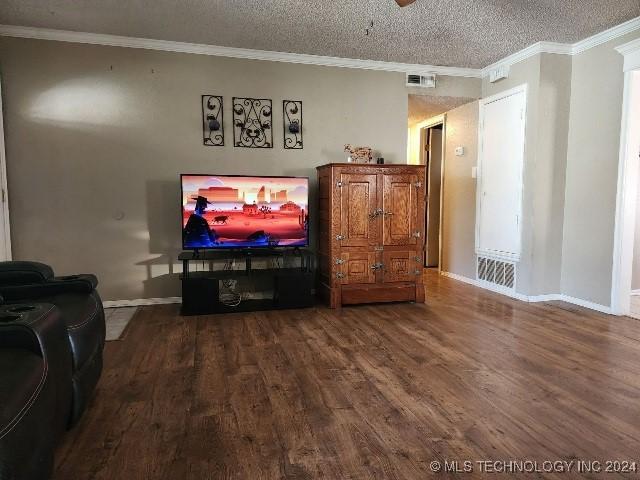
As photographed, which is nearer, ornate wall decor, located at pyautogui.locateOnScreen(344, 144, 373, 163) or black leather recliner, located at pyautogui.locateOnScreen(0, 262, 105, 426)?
black leather recliner, located at pyautogui.locateOnScreen(0, 262, 105, 426)

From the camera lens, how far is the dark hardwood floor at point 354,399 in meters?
1.63

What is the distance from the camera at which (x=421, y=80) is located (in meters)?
4.66

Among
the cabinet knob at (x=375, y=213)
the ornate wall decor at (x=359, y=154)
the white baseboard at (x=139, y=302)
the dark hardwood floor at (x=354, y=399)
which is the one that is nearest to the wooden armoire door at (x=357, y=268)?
the cabinet knob at (x=375, y=213)

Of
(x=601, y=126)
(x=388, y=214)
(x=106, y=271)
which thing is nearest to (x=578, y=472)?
(x=388, y=214)

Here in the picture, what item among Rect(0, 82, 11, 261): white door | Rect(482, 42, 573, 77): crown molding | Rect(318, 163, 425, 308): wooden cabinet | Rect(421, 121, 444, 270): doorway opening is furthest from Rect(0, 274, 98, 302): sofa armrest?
Rect(421, 121, 444, 270): doorway opening

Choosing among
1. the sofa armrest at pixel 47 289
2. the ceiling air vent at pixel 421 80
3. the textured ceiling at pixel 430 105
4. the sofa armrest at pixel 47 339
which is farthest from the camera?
the textured ceiling at pixel 430 105

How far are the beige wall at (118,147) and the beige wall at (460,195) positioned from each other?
6.23 feet

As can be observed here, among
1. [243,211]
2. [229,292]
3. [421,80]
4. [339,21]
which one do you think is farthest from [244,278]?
[421,80]

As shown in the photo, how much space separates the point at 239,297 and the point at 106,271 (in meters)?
1.30

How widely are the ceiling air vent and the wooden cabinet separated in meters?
1.18

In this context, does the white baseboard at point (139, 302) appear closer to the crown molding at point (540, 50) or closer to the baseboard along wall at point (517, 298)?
the baseboard along wall at point (517, 298)

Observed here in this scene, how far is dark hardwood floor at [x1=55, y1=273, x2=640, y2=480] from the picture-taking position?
64.1 inches

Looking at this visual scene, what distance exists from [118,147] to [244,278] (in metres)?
1.76

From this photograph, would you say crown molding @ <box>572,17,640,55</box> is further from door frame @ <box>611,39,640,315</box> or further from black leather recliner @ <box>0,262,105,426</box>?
black leather recliner @ <box>0,262,105,426</box>
